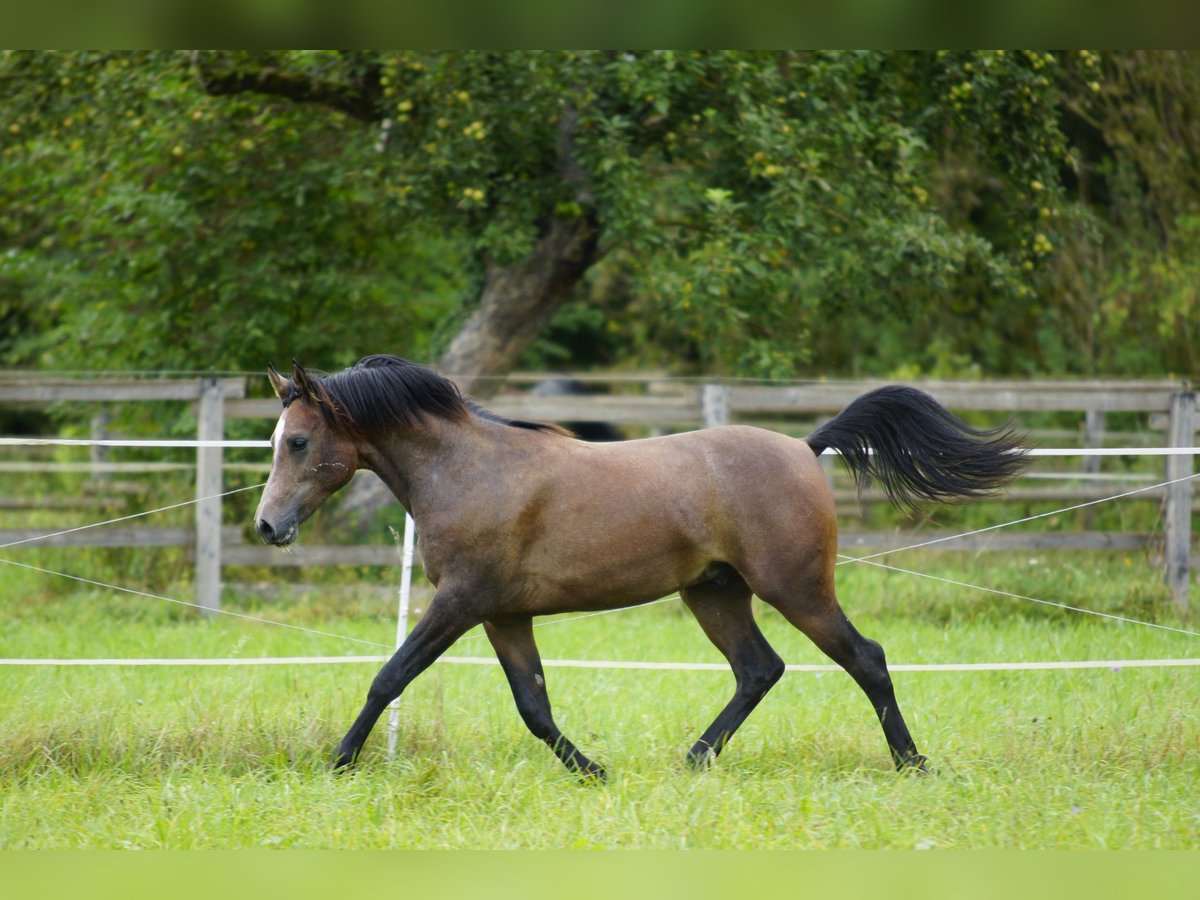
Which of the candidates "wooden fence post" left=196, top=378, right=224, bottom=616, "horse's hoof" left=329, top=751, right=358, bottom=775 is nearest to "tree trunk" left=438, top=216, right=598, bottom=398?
"wooden fence post" left=196, top=378, right=224, bottom=616

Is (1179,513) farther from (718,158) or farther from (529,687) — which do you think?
(529,687)

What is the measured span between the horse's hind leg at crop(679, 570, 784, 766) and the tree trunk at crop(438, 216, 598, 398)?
5688 millimetres

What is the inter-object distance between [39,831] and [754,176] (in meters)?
6.95

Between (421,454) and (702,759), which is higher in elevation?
(421,454)

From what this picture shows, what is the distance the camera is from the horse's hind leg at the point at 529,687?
4.82 metres

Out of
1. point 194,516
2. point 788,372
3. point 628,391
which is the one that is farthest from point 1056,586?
point 628,391

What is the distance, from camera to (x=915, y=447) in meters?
5.04

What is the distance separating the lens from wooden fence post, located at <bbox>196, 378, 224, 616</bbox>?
880 cm

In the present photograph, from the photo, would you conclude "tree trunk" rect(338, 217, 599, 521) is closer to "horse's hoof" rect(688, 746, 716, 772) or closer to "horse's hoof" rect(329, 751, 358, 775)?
"horse's hoof" rect(329, 751, 358, 775)

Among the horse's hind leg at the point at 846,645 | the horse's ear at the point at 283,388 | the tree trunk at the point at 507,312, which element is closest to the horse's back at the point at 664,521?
the horse's hind leg at the point at 846,645

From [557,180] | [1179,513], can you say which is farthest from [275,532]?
[1179,513]

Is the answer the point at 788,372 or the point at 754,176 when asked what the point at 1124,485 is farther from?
the point at 754,176

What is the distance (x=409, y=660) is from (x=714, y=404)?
503cm

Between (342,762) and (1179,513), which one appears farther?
(1179,513)
